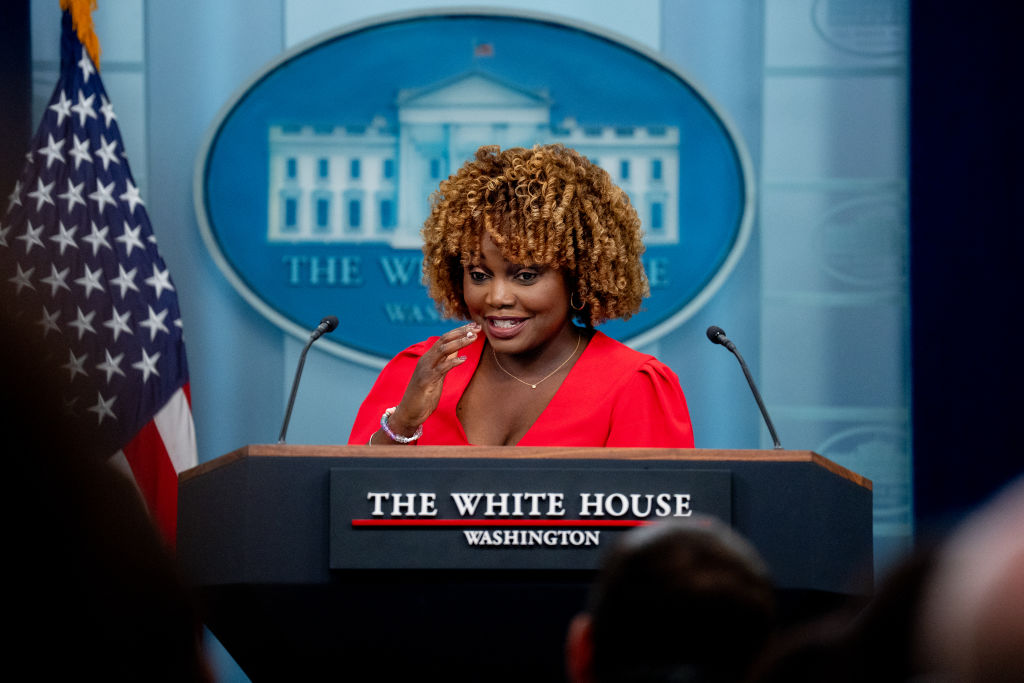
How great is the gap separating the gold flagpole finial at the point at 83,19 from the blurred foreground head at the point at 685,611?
3797mm

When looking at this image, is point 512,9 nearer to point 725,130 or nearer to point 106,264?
point 725,130

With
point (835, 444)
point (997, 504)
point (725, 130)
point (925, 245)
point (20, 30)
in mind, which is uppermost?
point (20, 30)

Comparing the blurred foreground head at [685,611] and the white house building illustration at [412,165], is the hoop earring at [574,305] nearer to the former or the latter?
the white house building illustration at [412,165]

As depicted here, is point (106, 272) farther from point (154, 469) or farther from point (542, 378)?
point (542, 378)

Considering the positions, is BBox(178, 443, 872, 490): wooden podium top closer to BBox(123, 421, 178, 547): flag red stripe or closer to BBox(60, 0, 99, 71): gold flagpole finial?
BBox(123, 421, 178, 547): flag red stripe

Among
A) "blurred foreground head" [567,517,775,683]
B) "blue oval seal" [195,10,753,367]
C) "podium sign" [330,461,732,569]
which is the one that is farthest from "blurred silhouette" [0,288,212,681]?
"blue oval seal" [195,10,753,367]

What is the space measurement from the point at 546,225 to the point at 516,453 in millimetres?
845

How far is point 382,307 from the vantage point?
453 centimetres

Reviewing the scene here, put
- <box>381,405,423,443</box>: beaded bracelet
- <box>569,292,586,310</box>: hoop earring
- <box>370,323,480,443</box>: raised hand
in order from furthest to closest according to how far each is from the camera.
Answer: <box>569,292,586,310</box>: hoop earring < <box>381,405,423,443</box>: beaded bracelet < <box>370,323,480,443</box>: raised hand

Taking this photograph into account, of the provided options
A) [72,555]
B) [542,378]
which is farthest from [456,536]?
[72,555]

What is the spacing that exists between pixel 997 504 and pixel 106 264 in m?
3.73

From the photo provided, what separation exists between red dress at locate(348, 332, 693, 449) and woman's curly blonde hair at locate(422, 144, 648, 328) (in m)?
0.15

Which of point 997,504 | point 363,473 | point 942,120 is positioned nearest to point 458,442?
point 363,473

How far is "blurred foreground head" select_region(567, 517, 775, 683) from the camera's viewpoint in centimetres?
95
